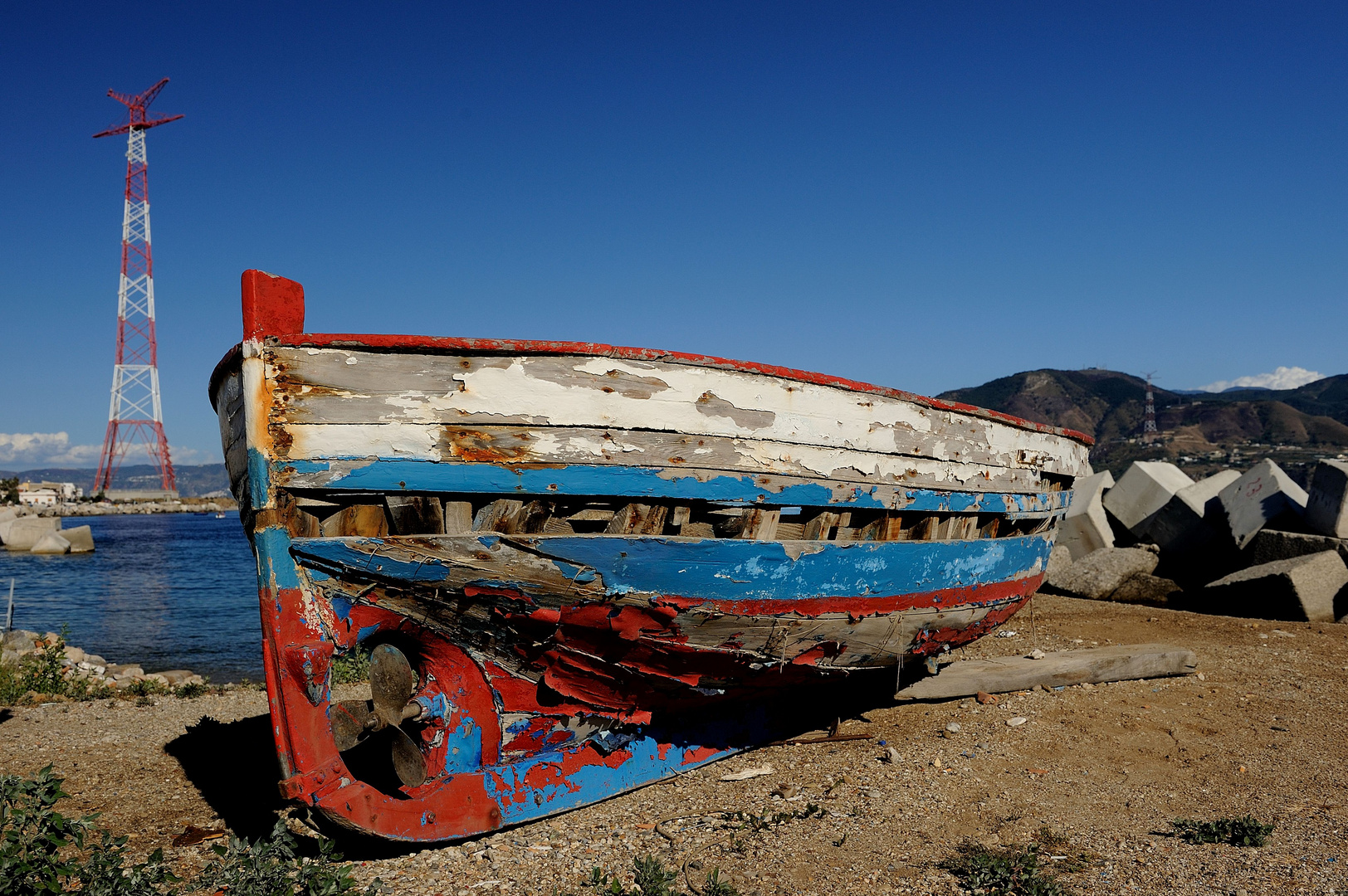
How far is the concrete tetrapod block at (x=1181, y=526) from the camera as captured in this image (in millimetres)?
10938

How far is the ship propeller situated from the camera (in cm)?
358

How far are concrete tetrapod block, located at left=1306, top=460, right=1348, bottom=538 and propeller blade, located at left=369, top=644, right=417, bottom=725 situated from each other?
32.9 ft

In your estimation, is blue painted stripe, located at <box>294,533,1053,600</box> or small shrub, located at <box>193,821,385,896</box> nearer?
small shrub, located at <box>193,821,385,896</box>

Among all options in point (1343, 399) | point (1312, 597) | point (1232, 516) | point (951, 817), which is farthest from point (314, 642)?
point (1343, 399)

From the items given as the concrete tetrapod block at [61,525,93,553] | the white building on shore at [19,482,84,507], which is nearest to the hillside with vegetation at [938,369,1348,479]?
the concrete tetrapod block at [61,525,93,553]

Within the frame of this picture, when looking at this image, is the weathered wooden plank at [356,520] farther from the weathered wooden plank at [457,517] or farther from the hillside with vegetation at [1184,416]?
the hillside with vegetation at [1184,416]

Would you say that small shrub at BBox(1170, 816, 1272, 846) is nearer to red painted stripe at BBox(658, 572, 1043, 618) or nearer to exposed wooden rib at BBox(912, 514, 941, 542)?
red painted stripe at BBox(658, 572, 1043, 618)

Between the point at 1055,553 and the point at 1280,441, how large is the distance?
7336cm

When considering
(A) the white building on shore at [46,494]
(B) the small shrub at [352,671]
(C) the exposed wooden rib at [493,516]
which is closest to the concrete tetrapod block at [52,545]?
(B) the small shrub at [352,671]

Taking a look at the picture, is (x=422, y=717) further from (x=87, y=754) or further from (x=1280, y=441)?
(x=1280, y=441)

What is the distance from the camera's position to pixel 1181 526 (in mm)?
11086

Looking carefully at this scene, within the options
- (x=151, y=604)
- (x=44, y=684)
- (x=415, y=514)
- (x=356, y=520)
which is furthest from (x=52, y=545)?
(x=415, y=514)

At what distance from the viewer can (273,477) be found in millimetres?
3029

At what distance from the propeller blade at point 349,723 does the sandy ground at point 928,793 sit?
1.45 feet
